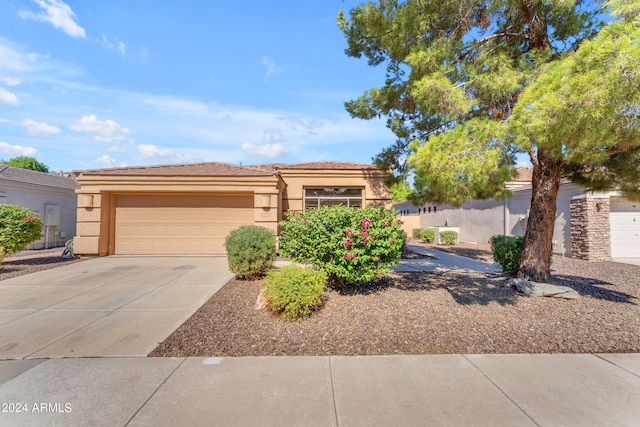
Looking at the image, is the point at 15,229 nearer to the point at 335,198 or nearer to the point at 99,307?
the point at 99,307

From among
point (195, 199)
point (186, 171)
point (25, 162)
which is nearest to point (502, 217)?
point (195, 199)

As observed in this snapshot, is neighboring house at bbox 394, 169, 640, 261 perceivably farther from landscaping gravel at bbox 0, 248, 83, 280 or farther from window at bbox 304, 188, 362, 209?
landscaping gravel at bbox 0, 248, 83, 280

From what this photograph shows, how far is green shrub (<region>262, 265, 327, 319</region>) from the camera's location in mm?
4660

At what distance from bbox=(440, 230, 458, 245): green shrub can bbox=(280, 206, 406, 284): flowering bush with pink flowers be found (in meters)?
13.8

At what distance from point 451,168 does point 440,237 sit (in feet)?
51.1

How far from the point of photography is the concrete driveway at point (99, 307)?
13.1ft

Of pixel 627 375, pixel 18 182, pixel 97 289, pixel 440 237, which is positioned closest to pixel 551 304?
pixel 627 375

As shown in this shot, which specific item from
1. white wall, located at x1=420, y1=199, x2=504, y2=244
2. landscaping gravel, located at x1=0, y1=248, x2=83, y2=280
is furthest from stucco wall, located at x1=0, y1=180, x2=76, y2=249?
white wall, located at x1=420, y1=199, x2=504, y2=244

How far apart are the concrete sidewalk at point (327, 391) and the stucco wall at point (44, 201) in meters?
15.5

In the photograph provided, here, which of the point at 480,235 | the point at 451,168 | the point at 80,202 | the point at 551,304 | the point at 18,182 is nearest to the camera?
the point at 451,168

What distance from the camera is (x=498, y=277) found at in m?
7.79

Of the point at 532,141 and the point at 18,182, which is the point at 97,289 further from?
the point at 18,182

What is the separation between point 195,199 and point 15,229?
213 inches

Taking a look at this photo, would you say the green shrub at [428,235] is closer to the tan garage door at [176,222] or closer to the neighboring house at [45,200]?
the tan garage door at [176,222]
